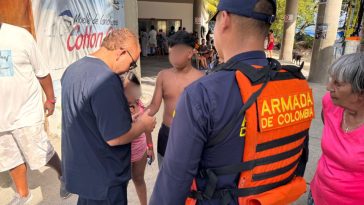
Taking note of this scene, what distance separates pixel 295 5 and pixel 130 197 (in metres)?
14.4

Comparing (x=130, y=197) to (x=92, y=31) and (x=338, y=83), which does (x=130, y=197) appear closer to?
(x=338, y=83)

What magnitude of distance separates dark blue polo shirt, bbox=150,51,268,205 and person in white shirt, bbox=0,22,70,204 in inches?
85.3

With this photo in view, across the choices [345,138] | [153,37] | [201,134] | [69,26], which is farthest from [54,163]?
[153,37]

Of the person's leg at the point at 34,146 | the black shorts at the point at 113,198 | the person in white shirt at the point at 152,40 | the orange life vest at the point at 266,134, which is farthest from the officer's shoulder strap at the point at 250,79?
the person in white shirt at the point at 152,40

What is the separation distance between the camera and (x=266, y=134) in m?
1.16

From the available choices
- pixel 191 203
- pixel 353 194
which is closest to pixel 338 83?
pixel 353 194

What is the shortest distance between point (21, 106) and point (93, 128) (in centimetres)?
140

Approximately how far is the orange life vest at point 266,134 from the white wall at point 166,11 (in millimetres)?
17003

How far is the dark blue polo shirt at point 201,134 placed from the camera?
1091 millimetres

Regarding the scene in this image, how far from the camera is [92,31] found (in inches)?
203

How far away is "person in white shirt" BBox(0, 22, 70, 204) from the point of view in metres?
2.70

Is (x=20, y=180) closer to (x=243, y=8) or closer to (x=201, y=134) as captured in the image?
(x=201, y=134)

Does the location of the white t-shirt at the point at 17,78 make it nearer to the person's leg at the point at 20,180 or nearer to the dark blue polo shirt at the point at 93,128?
the person's leg at the point at 20,180

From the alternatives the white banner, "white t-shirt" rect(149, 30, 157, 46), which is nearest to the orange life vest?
the white banner
